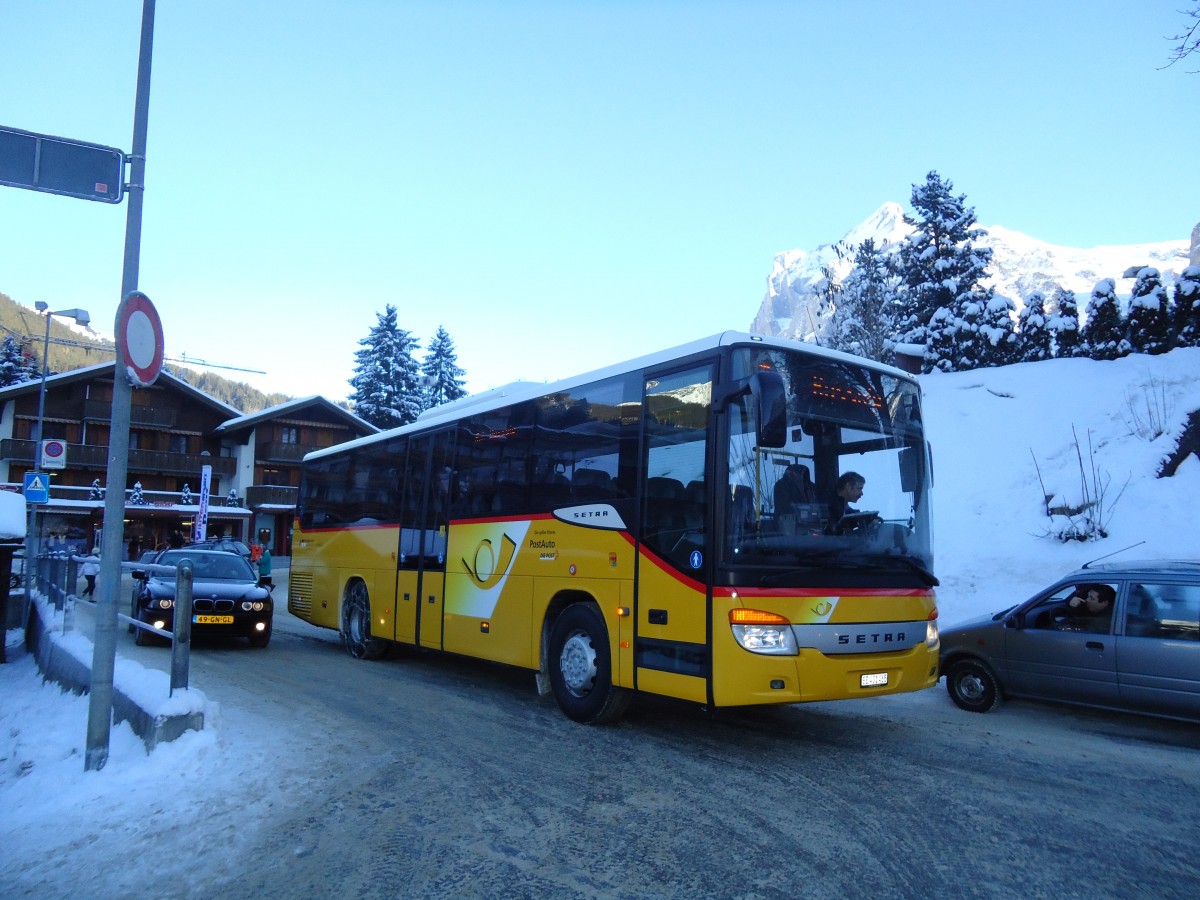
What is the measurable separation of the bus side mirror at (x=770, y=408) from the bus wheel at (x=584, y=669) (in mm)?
2383

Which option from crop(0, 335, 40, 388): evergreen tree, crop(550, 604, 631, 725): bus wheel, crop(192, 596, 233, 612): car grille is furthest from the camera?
crop(0, 335, 40, 388): evergreen tree

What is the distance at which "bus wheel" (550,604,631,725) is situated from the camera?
748 cm

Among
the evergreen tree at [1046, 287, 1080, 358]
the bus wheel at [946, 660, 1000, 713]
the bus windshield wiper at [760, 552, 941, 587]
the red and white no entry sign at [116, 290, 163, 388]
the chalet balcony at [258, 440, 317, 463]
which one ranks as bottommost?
the bus wheel at [946, 660, 1000, 713]

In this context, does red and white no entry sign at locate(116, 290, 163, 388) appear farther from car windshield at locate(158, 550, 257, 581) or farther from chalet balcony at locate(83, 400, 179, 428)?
chalet balcony at locate(83, 400, 179, 428)

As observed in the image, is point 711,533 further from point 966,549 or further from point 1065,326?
point 1065,326

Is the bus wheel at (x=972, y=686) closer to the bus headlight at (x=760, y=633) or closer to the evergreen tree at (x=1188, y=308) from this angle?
the bus headlight at (x=760, y=633)

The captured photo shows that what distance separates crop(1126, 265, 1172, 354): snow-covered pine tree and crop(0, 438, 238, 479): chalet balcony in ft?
160

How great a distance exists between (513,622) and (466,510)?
5.64ft

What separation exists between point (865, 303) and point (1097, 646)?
34.8 m

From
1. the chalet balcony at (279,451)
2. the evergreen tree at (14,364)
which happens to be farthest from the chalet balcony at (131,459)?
the evergreen tree at (14,364)

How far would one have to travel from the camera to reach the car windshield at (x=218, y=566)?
46.0ft

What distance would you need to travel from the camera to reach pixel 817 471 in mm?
6695

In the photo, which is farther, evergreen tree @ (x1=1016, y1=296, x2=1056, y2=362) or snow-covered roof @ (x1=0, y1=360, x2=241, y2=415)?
snow-covered roof @ (x1=0, y1=360, x2=241, y2=415)

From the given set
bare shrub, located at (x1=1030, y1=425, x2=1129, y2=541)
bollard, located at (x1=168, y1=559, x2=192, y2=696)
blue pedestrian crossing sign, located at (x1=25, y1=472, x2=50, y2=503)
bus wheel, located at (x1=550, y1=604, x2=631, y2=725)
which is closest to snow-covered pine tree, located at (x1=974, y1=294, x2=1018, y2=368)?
bare shrub, located at (x1=1030, y1=425, x2=1129, y2=541)
